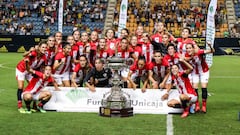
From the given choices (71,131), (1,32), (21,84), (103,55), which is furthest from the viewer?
(1,32)

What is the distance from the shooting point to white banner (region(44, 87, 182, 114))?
10.6m

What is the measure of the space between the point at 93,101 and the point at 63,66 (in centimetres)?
180

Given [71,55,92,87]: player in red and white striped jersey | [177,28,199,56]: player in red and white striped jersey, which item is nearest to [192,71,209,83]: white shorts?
[177,28,199,56]: player in red and white striped jersey

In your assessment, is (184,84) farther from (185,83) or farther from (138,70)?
(138,70)

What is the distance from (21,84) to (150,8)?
26764 mm

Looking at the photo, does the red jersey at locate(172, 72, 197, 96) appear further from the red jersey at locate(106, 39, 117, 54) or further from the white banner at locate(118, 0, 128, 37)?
the white banner at locate(118, 0, 128, 37)

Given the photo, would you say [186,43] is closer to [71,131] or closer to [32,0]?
[71,131]

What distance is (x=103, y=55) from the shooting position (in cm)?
1216

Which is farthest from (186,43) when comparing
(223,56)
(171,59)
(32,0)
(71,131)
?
(32,0)

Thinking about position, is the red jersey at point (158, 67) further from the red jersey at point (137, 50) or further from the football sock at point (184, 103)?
the football sock at point (184, 103)

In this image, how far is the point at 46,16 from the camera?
3666 centimetres

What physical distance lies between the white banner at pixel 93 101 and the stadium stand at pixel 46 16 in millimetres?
24659

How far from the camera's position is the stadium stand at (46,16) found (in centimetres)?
3578

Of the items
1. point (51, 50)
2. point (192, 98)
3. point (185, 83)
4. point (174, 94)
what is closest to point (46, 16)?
point (51, 50)
